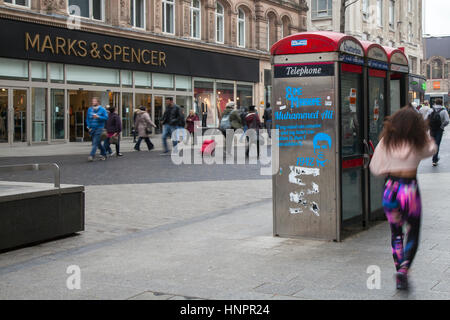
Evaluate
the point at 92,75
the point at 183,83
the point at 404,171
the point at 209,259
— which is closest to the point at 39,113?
the point at 92,75

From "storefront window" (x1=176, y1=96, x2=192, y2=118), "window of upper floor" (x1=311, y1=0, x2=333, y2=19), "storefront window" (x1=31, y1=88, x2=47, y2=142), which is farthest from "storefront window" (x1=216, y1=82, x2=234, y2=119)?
"window of upper floor" (x1=311, y1=0, x2=333, y2=19)

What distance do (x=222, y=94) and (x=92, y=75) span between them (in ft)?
33.0

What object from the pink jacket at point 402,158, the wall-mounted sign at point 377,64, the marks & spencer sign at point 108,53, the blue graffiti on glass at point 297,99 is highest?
the marks & spencer sign at point 108,53

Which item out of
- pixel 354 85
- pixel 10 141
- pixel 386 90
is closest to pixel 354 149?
pixel 354 85

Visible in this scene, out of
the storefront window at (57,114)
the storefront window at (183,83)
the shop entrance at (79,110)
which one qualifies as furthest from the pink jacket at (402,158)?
the storefront window at (183,83)

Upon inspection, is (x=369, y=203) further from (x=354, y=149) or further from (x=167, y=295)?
(x=167, y=295)

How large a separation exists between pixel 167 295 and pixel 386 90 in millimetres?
4755

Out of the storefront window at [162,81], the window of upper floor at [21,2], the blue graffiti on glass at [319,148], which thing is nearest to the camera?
the blue graffiti on glass at [319,148]

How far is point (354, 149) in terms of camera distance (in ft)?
23.8

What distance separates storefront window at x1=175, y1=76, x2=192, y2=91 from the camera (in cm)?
3089

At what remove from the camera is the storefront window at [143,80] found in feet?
92.7

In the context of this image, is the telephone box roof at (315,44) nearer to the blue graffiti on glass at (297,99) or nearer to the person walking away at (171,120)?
the blue graffiti on glass at (297,99)

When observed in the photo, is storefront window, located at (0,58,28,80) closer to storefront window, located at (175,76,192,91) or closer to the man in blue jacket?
the man in blue jacket

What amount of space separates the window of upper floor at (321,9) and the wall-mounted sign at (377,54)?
1653 inches
